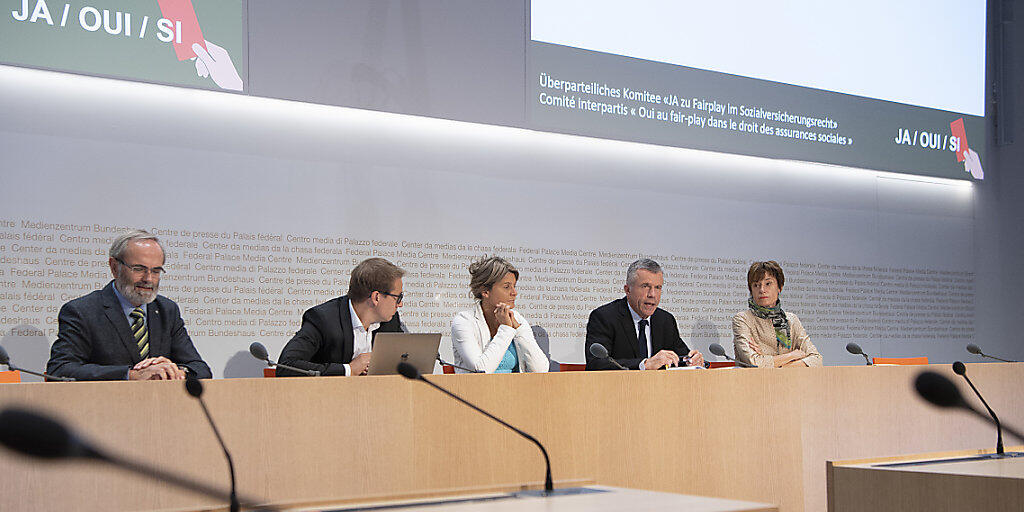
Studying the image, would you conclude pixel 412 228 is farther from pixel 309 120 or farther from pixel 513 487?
pixel 513 487

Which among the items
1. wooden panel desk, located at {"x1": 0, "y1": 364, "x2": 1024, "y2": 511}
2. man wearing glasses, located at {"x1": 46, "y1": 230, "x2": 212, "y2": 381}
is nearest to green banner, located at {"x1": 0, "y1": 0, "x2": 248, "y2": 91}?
man wearing glasses, located at {"x1": 46, "y1": 230, "x2": 212, "y2": 381}

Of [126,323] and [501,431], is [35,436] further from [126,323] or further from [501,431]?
[126,323]

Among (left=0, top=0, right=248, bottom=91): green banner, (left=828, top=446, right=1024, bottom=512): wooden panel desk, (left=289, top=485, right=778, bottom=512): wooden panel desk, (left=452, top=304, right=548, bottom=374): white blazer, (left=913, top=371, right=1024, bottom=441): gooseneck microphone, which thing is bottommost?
(left=828, top=446, right=1024, bottom=512): wooden panel desk

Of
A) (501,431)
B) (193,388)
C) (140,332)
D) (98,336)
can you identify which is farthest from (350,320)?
(193,388)

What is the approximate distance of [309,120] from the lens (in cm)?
465

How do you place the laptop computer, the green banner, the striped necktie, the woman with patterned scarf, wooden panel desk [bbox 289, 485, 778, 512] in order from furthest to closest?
the woman with patterned scarf
the green banner
the striped necktie
the laptop computer
wooden panel desk [bbox 289, 485, 778, 512]

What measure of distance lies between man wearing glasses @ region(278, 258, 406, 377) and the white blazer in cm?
35

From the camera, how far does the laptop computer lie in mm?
2812

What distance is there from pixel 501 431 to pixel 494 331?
62.2 inches

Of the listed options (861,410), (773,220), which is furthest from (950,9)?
(861,410)

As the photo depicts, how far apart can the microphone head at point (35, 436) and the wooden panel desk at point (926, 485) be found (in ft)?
5.96

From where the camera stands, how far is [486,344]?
418 cm

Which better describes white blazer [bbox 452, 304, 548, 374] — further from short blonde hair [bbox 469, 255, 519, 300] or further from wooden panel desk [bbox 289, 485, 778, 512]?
wooden panel desk [bbox 289, 485, 778, 512]

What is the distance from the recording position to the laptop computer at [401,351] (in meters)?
2.81
